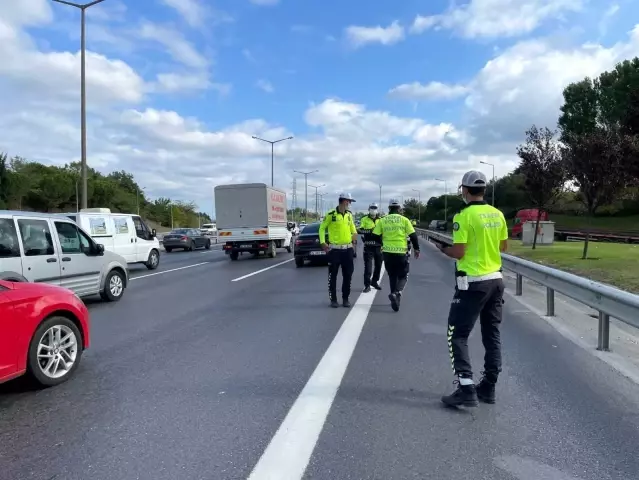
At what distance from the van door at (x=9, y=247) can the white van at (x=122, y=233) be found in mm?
7004

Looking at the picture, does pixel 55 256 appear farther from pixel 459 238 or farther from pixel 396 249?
pixel 459 238

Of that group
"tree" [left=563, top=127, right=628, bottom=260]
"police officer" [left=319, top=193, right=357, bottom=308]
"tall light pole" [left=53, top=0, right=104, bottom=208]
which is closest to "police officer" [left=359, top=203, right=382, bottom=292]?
"police officer" [left=319, top=193, right=357, bottom=308]

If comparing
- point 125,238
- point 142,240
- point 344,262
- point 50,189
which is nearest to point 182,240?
point 142,240

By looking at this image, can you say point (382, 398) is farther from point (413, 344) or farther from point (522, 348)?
point (522, 348)

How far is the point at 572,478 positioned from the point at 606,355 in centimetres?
325

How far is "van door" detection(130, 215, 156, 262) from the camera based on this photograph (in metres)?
17.2

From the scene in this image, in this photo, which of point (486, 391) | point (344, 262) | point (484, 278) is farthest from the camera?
point (344, 262)

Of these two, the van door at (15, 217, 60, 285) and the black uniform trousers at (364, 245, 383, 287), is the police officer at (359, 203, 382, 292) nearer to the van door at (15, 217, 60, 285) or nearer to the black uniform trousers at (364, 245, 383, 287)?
the black uniform trousers at (364, 245, 383, 287)

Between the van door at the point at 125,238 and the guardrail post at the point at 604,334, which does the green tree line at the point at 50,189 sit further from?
the guardrail post at the point at 604,334

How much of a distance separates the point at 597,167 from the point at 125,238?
15.9 metres

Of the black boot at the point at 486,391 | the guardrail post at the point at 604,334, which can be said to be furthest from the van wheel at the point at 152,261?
the black boot at the point at 486,391

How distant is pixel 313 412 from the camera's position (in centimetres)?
417

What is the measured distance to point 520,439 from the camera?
145 inches

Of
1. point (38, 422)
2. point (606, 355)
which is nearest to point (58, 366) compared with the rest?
point (38, 422)
